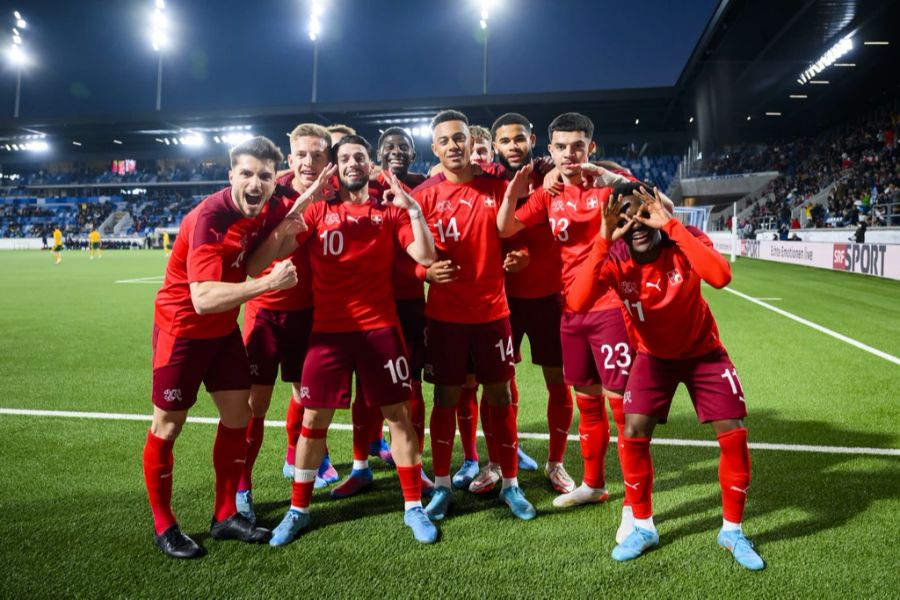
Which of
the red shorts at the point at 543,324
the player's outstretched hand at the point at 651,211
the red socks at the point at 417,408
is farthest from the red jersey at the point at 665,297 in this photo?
the red socks at the point at 417,408

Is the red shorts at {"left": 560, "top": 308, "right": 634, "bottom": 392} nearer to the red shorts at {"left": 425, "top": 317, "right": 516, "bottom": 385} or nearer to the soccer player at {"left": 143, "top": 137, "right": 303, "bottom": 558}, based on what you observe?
the red shorts at {"left": 425, "top": 317, "right": 516, "bottom": 385}

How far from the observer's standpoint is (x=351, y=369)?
3549 mm

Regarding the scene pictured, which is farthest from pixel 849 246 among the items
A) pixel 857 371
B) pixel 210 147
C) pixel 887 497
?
pixel 210 147

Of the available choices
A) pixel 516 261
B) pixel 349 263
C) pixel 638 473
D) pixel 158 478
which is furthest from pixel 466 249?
pixel 158 478

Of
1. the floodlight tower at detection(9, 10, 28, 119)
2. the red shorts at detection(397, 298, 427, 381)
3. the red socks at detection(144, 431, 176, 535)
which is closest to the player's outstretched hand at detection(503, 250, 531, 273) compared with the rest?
the red shorts at detection(397, 298, 427, 381)

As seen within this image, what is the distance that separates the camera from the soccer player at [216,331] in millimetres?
3141

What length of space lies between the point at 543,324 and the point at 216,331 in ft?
7.04

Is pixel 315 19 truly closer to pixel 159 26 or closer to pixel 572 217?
pixel 159 26

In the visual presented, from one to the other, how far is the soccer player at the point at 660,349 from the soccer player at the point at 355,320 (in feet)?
3.50

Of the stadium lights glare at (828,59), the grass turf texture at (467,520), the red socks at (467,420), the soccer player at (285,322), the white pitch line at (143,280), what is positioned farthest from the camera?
the stadium lights glare at (828,59)

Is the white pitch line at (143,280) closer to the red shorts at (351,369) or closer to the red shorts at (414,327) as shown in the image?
the red shorts at (414,327)

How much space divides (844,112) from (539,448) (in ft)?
138

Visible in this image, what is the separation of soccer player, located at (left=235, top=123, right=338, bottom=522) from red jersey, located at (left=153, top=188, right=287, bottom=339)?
50cm

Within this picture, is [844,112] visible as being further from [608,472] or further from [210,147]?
[210,147]
